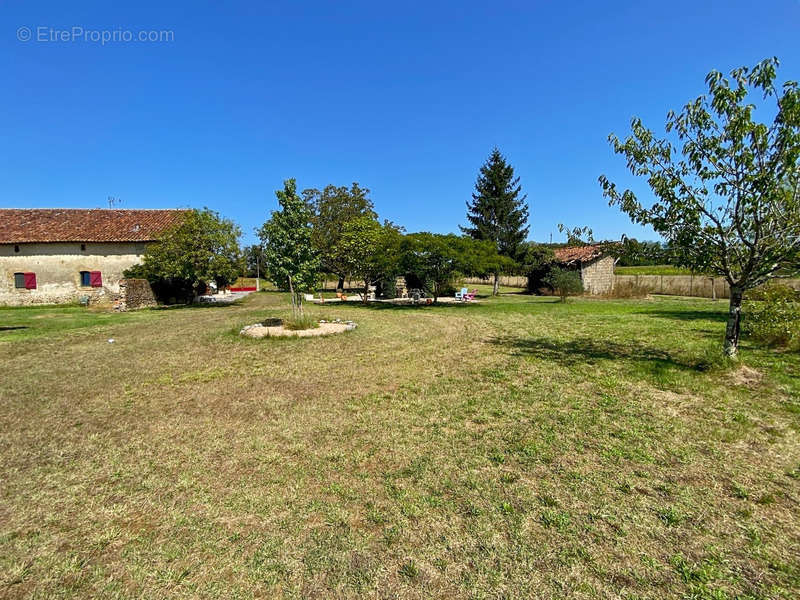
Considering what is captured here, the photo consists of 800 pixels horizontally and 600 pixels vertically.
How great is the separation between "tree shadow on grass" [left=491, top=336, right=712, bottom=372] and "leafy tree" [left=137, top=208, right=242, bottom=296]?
1572 cm

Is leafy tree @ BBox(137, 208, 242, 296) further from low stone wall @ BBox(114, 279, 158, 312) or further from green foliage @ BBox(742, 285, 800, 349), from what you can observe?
green foliage @ BBox(742, 285, 800, 349)

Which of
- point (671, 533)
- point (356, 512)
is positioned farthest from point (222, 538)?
point (671, 533)

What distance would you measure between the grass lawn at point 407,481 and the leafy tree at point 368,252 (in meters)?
13.4

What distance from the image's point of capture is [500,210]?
33688 millimetres

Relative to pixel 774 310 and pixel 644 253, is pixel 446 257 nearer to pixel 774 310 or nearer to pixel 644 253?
pixel 644 253

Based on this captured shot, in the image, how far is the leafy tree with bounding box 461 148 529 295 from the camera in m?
33.7

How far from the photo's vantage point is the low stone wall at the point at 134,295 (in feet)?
64.4

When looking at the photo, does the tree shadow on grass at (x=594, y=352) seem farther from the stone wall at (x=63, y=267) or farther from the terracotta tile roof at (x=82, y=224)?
the stone wall at (x=63, y=267)

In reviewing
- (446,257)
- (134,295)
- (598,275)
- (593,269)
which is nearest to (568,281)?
(593,269)

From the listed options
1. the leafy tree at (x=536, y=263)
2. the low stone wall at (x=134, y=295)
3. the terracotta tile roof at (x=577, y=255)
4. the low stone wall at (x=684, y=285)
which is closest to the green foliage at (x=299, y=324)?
the low stone wall at (x=134, y=295)

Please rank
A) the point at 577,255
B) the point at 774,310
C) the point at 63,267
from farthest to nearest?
the point at 577,255
the point at 63,267
the point at 774,310

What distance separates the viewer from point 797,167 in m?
5.47

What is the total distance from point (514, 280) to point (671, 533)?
42452mm

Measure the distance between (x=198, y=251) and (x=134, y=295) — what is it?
178 inches
